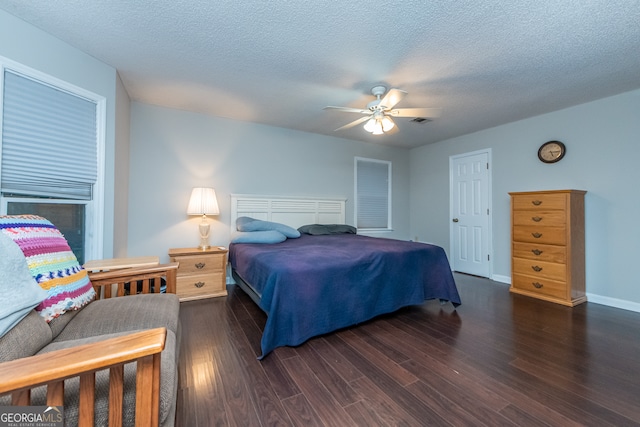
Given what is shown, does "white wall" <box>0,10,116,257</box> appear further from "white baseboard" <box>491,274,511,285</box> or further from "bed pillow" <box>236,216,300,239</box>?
"white baseboard" <box>491,274,511,285</box>

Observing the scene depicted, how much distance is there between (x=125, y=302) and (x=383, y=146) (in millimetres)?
4665

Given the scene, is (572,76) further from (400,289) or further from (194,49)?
(194,49)

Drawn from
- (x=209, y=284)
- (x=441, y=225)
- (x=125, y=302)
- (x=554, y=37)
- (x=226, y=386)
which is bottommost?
(x=226, y=386)

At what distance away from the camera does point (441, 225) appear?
15.6 ft

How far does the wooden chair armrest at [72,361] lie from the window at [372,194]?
13.7ft

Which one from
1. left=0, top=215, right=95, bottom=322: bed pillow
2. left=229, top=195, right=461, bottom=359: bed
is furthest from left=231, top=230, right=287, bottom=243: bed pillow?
left=0, top=215, right=95, bottom=322: bed pillow

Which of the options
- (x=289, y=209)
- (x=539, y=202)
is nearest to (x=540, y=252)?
(x=539, y=202)

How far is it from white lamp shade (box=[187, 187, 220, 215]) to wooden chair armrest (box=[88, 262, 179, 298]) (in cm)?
140

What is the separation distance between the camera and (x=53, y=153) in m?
1.98

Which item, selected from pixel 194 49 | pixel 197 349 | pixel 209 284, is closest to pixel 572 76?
pixel 194 49

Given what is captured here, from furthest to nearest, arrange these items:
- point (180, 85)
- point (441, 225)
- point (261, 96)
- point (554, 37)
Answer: point (441, 225), point (261, 96), point (180, 85), point (554, 37)

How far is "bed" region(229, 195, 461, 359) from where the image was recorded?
6.14 ft

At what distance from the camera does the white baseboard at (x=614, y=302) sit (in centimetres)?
271

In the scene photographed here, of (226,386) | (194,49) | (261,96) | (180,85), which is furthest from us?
(261,96)
